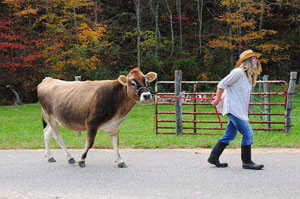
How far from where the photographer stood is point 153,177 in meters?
6.22

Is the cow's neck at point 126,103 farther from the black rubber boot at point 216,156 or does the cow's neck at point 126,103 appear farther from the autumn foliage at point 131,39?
the autumn foliage at point 131,39

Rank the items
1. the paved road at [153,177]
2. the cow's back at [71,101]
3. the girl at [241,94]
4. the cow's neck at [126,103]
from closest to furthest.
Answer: the paved road at [153,177], the girl at [241,94], the cow's neck at [126,103], the cow's back at [71,101]

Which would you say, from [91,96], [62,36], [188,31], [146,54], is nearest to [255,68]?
[91,96]

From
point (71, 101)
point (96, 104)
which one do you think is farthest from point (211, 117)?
point (96, 104)

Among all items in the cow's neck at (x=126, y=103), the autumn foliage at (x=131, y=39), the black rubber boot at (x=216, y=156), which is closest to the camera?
the black rubber boot at (x=216, y=156)

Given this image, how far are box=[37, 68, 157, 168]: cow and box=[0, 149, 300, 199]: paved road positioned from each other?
1.50ft

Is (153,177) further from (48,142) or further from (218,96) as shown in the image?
(48,142)

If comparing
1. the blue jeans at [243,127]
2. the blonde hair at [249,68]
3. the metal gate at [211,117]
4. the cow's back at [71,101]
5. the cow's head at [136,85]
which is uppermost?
the blonde hair at [249,68]

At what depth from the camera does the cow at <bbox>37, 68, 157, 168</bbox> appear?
→ 6.78m

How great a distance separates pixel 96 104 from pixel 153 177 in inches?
65.3

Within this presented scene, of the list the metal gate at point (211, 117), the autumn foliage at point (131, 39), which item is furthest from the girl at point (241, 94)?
the autumn foliage at point (131, 39)

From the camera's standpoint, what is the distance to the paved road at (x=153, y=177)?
540 centimetres

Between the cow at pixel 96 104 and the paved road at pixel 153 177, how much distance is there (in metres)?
0.46

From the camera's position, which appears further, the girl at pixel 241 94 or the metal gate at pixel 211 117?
the metal gate at pixel 211 117
